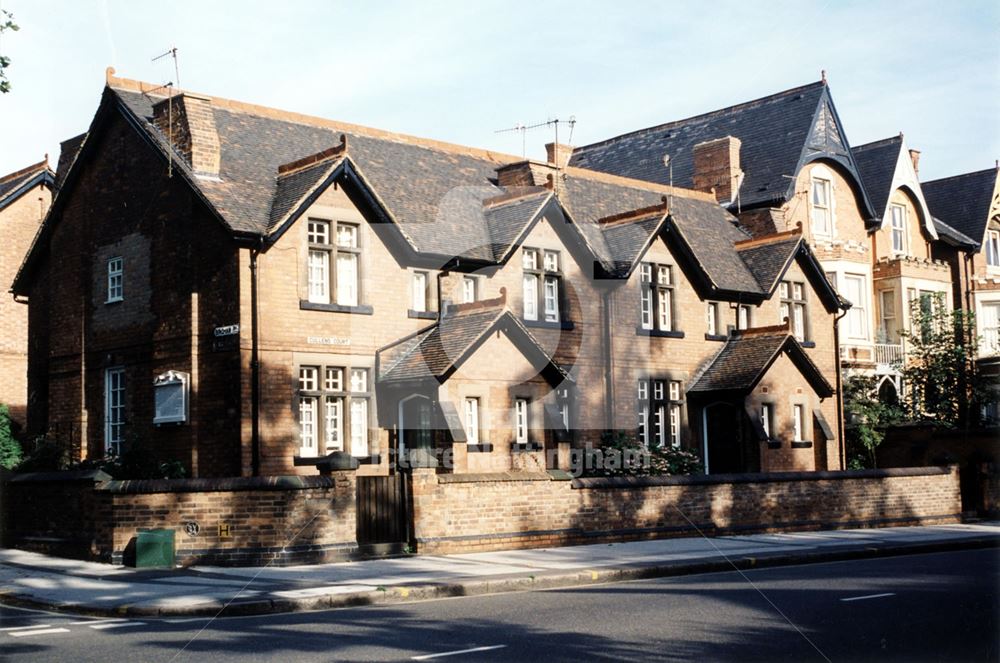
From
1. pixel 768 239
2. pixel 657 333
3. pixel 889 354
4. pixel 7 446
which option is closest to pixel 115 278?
pixel 7 446

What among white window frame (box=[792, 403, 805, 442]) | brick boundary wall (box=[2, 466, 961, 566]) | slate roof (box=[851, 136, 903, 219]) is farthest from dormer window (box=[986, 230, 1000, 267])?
brick boundary wall (box=[2, 466, 961, 566])

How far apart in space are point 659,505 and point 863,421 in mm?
15496

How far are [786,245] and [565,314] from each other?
9.22 metres

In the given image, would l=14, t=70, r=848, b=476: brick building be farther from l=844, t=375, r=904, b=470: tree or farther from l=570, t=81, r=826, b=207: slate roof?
l=570, t=81, r=826, b=207: slate roof

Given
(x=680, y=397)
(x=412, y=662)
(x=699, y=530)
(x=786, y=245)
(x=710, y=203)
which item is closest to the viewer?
(x=412, y=662)

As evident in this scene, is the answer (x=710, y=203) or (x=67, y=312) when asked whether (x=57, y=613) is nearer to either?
(x=67, y=312)

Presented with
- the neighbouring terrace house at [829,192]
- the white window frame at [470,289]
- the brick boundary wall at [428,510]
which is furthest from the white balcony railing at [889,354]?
the white window frame at [470,289]

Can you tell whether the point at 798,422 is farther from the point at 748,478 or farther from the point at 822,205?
the point at 822,205

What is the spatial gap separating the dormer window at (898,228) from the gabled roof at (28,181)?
30890 millimetres

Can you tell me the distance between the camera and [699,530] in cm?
2512

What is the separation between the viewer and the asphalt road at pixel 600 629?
1104 centimetres

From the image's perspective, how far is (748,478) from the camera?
86.0 ft

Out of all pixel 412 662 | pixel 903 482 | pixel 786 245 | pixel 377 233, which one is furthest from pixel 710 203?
pixel 412 662

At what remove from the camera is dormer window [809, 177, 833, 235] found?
3994 cm
